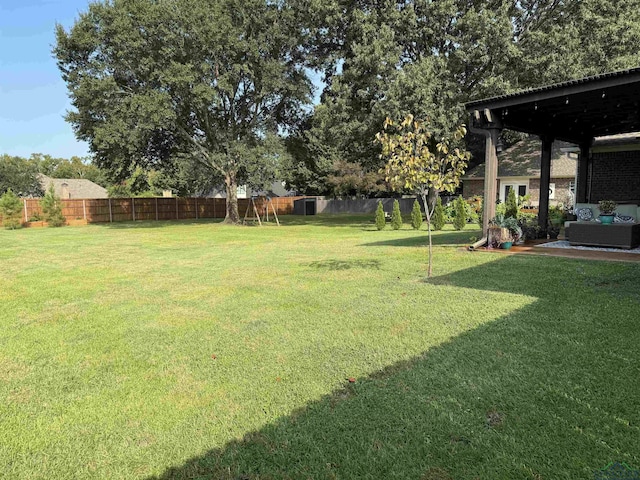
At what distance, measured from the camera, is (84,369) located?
11.7ft

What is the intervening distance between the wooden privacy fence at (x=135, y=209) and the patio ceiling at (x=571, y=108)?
61.7 ft

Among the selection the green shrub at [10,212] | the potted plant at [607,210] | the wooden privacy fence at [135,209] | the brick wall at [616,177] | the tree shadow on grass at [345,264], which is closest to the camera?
the tree shadow on grass at [345,264]

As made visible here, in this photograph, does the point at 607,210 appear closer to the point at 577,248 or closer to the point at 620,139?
the point at 577,248

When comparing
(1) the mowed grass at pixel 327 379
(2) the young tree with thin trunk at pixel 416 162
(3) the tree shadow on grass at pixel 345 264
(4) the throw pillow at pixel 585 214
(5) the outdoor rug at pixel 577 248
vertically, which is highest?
(2) the young tree with thin trunk at pixel 416 162

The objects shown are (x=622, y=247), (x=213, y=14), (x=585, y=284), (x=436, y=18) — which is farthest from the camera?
(x=213, y=14)

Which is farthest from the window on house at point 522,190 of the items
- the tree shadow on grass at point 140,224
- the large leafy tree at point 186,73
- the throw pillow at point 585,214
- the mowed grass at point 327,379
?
the mowed grass at point 327,379

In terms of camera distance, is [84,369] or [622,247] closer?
[84,369]

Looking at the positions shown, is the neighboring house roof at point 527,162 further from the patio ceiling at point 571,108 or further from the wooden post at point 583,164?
the patio ceiling at point 571,108

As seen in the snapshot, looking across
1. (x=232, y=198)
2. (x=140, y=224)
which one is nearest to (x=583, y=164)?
(x=232, y=198)

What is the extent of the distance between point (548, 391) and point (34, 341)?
15.4 feet

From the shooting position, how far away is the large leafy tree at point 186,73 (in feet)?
60.7

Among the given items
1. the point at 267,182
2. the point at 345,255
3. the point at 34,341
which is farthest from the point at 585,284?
the point at 267,182

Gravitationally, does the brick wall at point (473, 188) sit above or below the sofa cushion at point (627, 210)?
above

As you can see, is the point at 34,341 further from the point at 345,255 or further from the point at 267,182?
the point at 267,182
